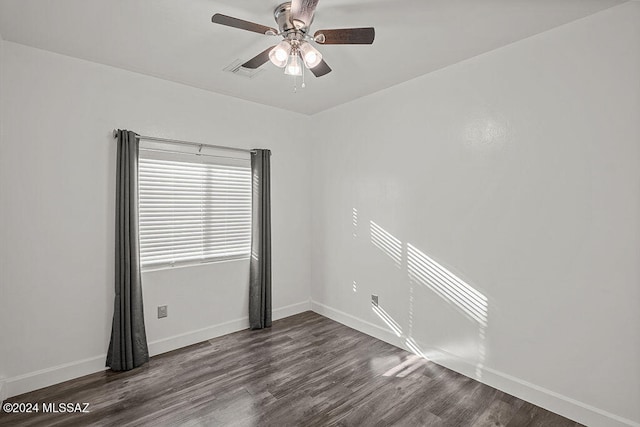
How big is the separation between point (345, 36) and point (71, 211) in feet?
8.73

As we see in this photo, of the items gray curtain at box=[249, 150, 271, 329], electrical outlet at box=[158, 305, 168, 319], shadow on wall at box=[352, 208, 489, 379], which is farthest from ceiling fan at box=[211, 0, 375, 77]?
electrical outlet at box=[158, 305, 168, 319]

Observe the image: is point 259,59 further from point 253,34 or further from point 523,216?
point 523,216

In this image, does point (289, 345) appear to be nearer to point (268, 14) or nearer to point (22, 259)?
point (22, 259)

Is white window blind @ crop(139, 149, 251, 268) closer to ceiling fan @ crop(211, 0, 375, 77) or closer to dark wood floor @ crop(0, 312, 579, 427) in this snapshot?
dark wood floor @ crop(0, 312, 579, 427)

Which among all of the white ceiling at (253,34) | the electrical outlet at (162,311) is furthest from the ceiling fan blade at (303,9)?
the electrical outlet at (162,311)

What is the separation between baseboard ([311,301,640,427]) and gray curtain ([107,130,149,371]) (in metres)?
2.48

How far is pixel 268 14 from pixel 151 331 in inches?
119

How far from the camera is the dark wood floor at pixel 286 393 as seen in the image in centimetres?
225

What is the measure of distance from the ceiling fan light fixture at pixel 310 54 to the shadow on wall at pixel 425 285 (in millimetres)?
2027

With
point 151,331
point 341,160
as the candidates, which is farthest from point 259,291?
point 341,160

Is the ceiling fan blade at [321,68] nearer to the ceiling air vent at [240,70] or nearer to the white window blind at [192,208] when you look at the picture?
the ceiling air vent at [240,70]

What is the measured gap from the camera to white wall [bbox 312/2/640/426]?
208 centimetres

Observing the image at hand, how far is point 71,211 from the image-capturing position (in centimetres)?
277

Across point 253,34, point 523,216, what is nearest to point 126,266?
point 253,34
